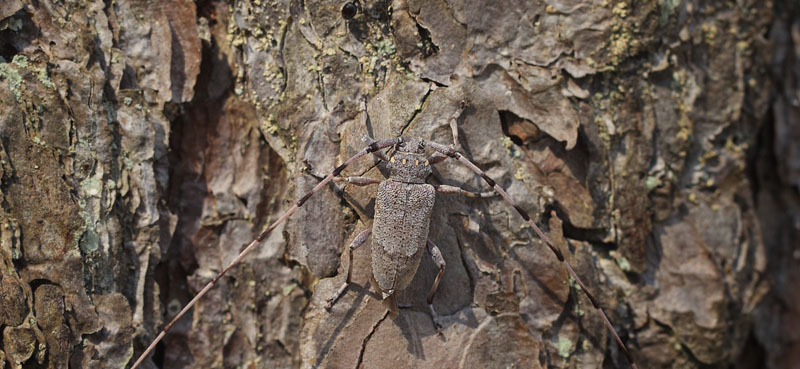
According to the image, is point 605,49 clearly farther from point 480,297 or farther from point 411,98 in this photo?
point 480,297

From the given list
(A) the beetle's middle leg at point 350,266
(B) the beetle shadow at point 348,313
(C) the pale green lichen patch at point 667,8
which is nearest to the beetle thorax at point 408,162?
(A) the beetle's middle leg at point 350,266

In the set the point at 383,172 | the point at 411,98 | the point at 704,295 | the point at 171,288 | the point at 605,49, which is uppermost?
the point at 605,49

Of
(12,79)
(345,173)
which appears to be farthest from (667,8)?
(12,79)

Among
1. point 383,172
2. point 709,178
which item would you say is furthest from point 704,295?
point 383,172

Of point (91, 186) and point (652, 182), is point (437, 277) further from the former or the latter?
point (91, 186)

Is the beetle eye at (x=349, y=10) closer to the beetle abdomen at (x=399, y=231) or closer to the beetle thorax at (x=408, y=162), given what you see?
the beetle thorax at (x=408, y=162)


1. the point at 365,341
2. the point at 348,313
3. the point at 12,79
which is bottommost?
the point at 365,341

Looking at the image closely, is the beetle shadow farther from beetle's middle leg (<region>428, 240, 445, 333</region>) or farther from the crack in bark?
beetle's middle leg (<region>428, 240, 445, 333</region>)
